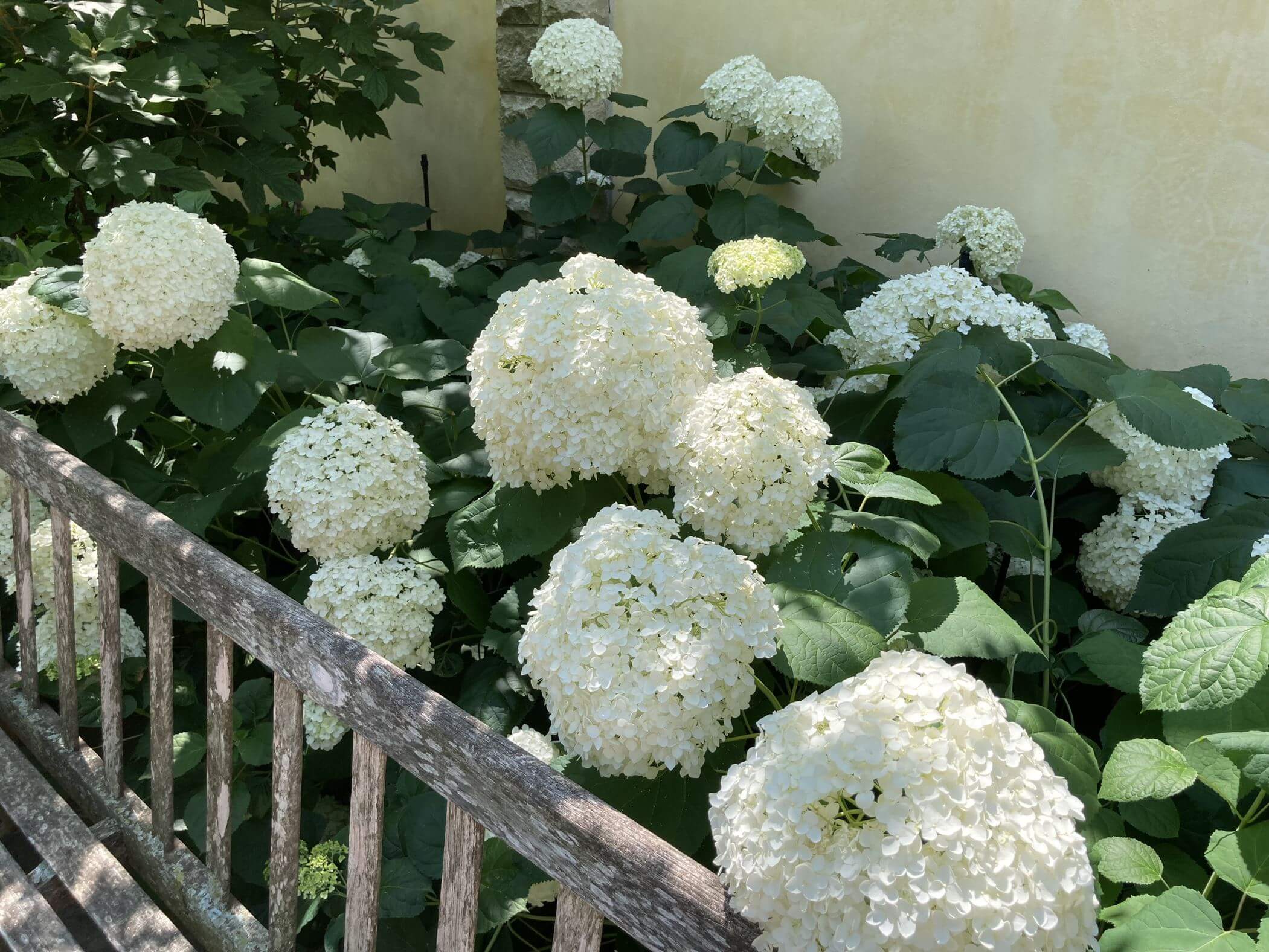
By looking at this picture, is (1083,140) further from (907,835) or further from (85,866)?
(85,866)

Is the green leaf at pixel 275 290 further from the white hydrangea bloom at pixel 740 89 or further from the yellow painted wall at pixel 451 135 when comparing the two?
the yellow painted wall at pixel 451 135

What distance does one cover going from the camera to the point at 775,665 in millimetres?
1272

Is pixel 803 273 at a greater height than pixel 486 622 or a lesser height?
greater

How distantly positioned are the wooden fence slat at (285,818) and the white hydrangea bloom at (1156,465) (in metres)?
1.68

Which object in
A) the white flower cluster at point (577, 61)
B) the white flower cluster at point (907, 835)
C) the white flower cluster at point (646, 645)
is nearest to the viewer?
the white flower cluster at point (907, 835)

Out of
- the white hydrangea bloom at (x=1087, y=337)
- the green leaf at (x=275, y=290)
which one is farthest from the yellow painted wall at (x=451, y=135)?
the white hydrangea bloom at (x=1087, y=337)

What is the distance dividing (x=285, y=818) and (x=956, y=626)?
1032 millimetres

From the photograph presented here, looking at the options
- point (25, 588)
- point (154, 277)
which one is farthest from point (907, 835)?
point (25, 588)

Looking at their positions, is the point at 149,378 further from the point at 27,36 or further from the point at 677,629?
the point at 677,629

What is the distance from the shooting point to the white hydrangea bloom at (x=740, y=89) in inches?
120

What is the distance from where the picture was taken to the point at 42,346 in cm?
211

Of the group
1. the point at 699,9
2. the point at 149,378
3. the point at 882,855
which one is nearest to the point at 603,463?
the point at 882,855

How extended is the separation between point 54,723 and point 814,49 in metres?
3.01

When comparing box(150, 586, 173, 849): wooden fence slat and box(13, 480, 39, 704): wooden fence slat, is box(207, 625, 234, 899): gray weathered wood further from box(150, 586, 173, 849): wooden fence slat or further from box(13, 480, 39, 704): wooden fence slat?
box(13, 480, 39, 704): wooden fence slat
